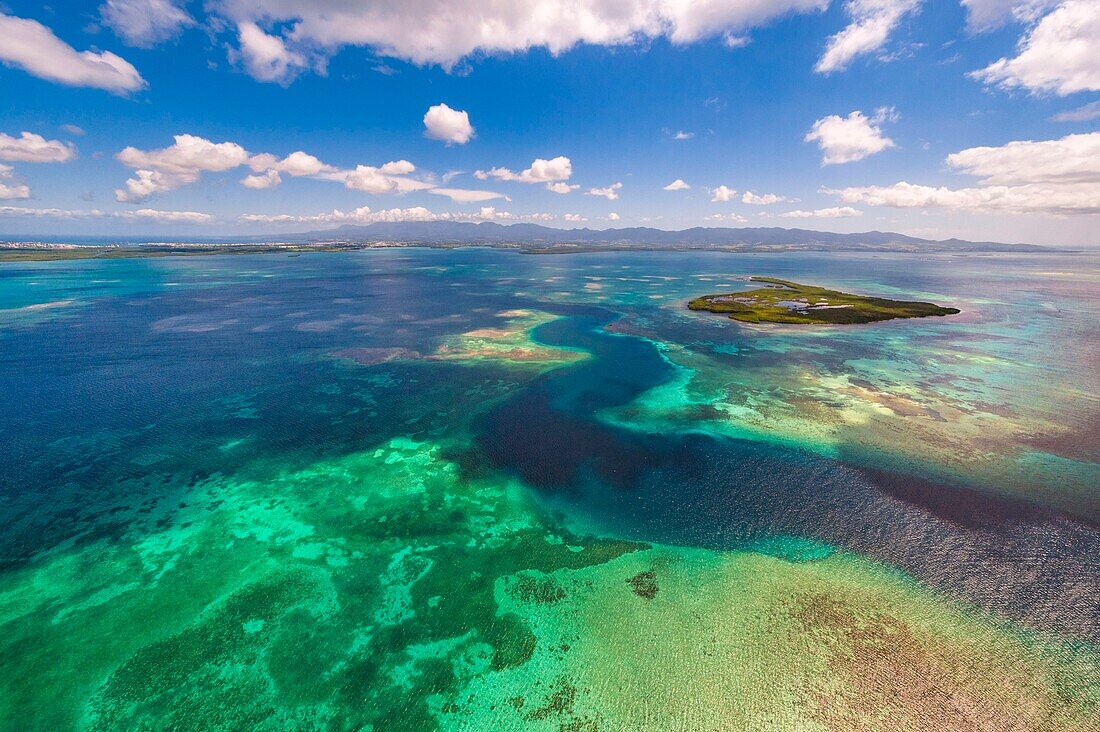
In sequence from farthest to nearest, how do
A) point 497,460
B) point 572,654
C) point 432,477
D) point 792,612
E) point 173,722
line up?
point 497,460 → point 432,477 → point 792,612 → point 572,654 → point 173,722

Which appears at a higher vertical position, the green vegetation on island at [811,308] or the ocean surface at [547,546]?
the green vegetation on island at [811,308]

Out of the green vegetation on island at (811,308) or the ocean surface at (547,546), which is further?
the green vegetation on island at (811,308)

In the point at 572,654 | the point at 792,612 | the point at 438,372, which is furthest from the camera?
the point at 438,372

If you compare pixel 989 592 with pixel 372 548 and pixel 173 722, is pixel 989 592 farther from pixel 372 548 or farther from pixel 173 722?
pixel 173 722

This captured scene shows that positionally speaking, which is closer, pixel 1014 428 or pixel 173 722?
pixel 173 722

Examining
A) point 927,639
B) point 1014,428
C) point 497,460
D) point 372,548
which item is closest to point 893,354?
point 1014,428
